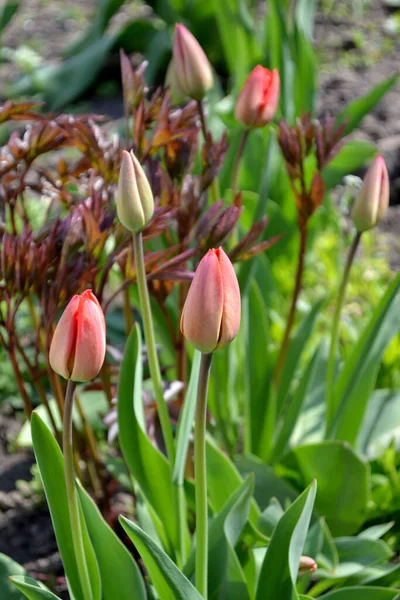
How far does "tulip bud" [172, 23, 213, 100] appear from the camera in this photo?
130 centimetres

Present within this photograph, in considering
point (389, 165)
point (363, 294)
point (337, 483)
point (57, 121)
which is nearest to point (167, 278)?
point (57, 121)

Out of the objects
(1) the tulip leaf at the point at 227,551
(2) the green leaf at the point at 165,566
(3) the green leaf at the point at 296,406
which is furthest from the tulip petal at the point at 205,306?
(3) the green leaf at the point at 296,406

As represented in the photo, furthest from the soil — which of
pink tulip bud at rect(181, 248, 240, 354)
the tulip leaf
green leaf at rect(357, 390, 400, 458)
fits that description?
pink tulip bud at rect(181, 248, 240, 354)

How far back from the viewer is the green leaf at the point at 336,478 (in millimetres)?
1430

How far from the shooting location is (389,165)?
9.53 ft

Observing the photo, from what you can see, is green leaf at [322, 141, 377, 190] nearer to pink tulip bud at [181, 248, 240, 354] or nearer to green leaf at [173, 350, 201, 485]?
green leaf at [173, 350, 201, 485]

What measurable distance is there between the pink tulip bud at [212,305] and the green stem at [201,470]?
0.04 meters

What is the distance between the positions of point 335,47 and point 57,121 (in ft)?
9.58

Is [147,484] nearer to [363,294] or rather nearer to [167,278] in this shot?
[167,278]

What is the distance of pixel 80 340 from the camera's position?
84 centimetres

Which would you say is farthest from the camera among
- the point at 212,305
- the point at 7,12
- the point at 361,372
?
the point at 7,12

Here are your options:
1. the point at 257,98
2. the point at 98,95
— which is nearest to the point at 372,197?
the point at 257,98

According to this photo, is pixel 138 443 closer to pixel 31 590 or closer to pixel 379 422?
pixel 31 590

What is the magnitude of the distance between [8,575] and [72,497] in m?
0.29
